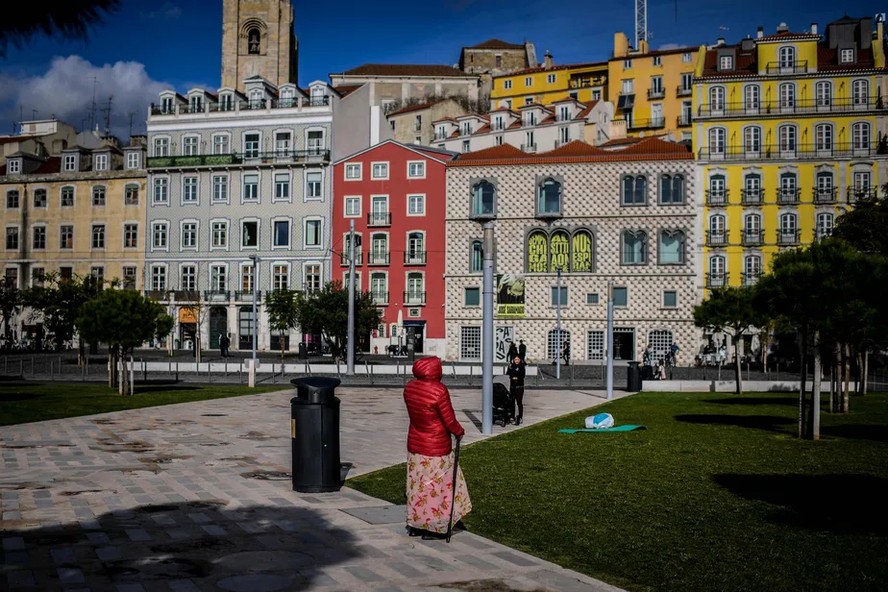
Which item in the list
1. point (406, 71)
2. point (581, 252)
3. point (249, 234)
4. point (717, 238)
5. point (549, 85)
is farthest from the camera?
point (406, 71)

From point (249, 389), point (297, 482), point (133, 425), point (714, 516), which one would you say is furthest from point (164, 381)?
point (714, 516)

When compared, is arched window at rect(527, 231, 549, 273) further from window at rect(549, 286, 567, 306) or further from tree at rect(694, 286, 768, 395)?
tree at rect(694, 286, 768, 395)

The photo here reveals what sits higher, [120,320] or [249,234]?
[249,234]

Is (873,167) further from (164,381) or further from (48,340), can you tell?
(48,340)

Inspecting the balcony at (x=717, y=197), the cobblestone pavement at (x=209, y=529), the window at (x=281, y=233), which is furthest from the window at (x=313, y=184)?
the cobblestone pavement at (x=209, y=529)

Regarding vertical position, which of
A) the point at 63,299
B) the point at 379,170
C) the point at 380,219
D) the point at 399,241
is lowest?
the point at 63,299

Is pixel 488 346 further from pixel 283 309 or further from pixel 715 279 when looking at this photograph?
pixel 715 279

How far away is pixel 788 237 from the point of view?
181 feet

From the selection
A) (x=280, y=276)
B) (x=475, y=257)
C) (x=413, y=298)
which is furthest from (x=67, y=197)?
(x=475, y=257)

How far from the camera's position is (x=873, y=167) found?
179 ft

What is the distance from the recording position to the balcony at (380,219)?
5906 centimetres

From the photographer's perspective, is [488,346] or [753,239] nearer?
[488,346]

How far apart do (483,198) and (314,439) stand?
157ft

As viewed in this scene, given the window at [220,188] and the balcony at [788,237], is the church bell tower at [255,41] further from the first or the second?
the balcony at [788,237]
